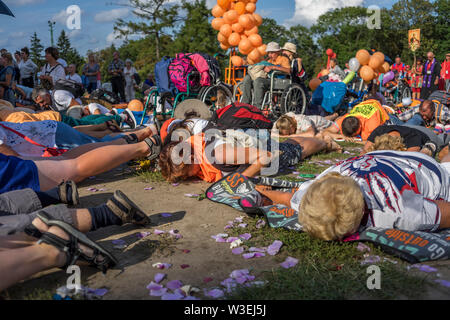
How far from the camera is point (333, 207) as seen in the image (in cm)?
206

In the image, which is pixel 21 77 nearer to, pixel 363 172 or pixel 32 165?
pixel 32 165

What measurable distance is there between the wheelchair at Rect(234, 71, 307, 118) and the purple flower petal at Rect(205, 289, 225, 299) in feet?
22.2

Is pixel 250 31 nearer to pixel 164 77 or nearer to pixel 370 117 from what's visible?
pixel 164 77

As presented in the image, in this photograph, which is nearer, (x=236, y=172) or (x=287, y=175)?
(x=236, y=172)

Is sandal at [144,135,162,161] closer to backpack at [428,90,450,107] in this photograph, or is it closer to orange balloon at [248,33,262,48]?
backpack at [428,90,450,107]

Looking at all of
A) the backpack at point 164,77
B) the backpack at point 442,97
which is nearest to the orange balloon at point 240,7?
the backpack at point 164,77

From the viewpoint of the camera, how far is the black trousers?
13.1m

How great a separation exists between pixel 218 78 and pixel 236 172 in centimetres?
457

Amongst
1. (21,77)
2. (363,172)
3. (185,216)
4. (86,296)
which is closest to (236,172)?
(185,216)

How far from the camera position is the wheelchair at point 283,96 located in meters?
8.32

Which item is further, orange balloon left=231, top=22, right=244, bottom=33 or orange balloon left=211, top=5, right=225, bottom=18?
orange balloon left=211, top=5, right=225, bottom=18

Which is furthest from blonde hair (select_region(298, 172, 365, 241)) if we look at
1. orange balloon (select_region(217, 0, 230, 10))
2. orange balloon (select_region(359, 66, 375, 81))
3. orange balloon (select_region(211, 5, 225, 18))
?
orange balloon (select_region(211, 5, 225, 18))

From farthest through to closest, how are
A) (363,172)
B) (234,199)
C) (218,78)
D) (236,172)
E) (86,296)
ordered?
1. (218,78)
2. (236,172)
3. (234,199)
4. (363,172)
5. (86,296)

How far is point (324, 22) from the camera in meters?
47.0
